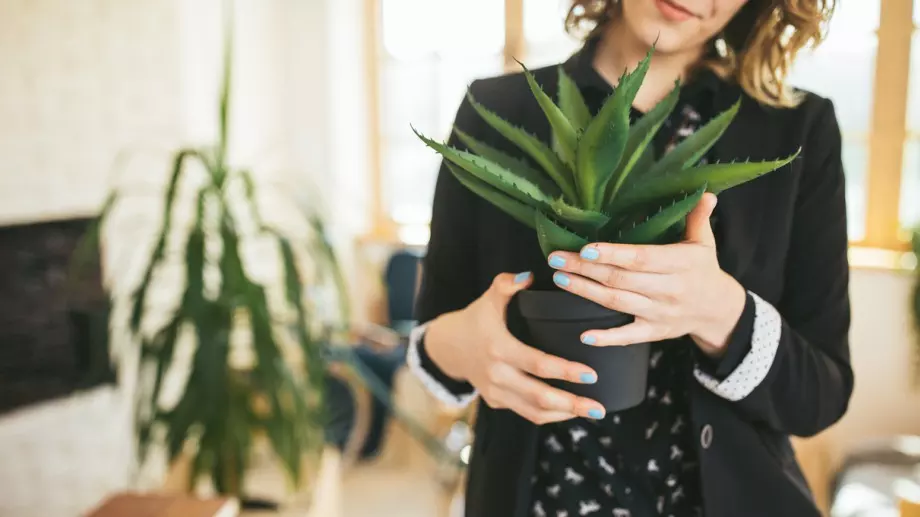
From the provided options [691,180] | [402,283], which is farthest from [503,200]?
[402,283]

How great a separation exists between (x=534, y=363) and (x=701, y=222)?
178mm

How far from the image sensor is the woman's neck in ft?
2.58

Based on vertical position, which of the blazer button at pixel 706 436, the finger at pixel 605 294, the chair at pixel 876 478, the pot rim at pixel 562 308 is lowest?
the chair at pixel 876 478

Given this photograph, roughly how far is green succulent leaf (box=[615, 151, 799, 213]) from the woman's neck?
28cm

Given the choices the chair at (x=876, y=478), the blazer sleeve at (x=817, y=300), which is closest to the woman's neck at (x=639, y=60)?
the blazer sleeve at (x=817, y=300)

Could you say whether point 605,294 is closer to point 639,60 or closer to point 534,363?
point 534,363

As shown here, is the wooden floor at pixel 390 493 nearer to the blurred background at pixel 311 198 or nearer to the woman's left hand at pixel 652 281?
the blurred background at pixel 311 198

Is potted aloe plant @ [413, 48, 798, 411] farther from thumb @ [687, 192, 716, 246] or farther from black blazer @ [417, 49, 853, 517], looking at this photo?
black blazer @ [417, 49, 853, 517]

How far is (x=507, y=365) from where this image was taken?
2.13 ft

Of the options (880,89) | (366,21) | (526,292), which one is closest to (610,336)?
(526,292)

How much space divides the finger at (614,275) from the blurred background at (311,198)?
32.4 inches

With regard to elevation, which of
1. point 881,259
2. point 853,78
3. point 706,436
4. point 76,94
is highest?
point 853,78

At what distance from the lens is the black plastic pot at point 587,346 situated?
576mm

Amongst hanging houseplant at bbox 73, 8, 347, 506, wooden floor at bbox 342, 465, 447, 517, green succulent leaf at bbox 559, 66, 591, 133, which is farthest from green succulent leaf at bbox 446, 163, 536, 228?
wooden floor at bbox 342, 465, 447, 517
